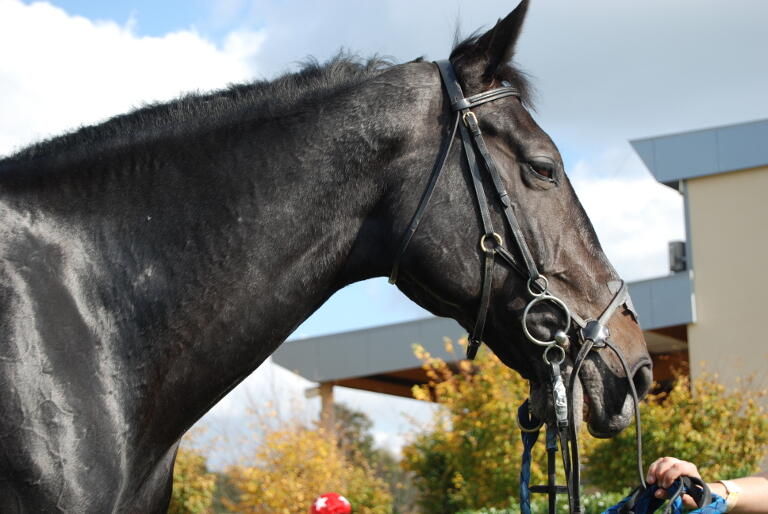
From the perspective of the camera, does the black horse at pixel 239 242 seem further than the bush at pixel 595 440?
No

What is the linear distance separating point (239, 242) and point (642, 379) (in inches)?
51.5

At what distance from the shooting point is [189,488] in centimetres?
1736

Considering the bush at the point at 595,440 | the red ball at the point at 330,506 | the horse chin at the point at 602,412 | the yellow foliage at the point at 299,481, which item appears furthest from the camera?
the yellow foliage at the point at 299,481

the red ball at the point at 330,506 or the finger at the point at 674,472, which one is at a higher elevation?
the red ball at the point at 330,506

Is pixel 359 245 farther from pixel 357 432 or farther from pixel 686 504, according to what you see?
pixel 357 432

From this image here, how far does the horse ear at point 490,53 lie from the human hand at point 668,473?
5.07 feet

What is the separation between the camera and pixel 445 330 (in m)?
23.5

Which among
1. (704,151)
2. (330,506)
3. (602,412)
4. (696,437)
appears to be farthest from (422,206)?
(704,151)

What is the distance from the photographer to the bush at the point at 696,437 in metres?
14.6

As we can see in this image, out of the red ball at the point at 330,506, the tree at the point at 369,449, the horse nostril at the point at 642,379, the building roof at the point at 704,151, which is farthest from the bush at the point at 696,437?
the tree at the point at 369,449

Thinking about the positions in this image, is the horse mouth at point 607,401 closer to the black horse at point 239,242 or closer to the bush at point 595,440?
the black horse at point 239,242

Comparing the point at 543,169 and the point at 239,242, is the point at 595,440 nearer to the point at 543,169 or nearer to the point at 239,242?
the point at 543,169

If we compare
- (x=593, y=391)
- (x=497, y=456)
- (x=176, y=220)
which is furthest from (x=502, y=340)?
(x=497, y=456)

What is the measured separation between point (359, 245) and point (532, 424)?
83cm
